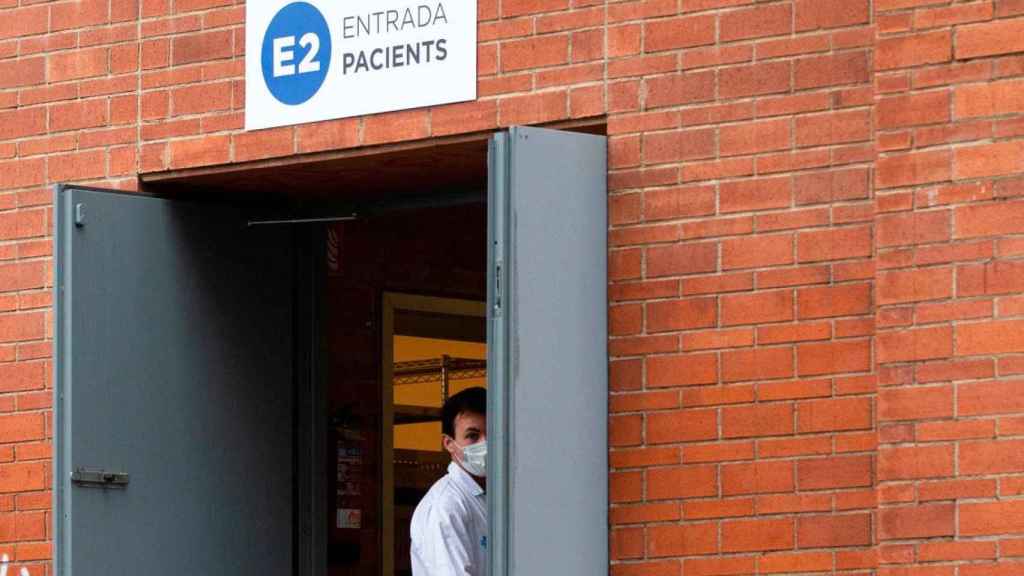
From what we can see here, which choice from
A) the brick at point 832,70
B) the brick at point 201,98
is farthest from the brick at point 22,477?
the brick at point 832,70

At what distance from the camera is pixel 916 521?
6.93 metres

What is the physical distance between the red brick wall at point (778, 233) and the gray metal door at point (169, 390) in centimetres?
42

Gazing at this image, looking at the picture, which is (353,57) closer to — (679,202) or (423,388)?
(679,202)

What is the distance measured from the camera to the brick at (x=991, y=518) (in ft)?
22.2

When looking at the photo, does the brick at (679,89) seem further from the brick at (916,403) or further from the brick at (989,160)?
the brick at (916,403)

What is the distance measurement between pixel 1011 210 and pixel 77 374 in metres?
3.41

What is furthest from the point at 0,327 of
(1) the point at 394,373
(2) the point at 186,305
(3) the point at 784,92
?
(3) the point at 784,92

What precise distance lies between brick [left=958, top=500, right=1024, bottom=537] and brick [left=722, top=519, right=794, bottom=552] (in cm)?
81

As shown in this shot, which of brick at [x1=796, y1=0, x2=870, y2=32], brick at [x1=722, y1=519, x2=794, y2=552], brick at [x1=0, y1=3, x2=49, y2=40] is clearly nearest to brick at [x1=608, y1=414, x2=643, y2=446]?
brick at [x1=722, y1=519, x2=794, y2=552]

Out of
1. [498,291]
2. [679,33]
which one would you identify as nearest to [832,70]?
[679,33]

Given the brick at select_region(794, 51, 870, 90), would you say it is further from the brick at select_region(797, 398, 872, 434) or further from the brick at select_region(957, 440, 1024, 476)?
the brick at select_region(957, 440, 1024, 476)

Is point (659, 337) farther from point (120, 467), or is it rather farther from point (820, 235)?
point (120, 467)

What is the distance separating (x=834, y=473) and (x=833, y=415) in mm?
182

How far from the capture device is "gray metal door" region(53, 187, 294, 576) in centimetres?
852
